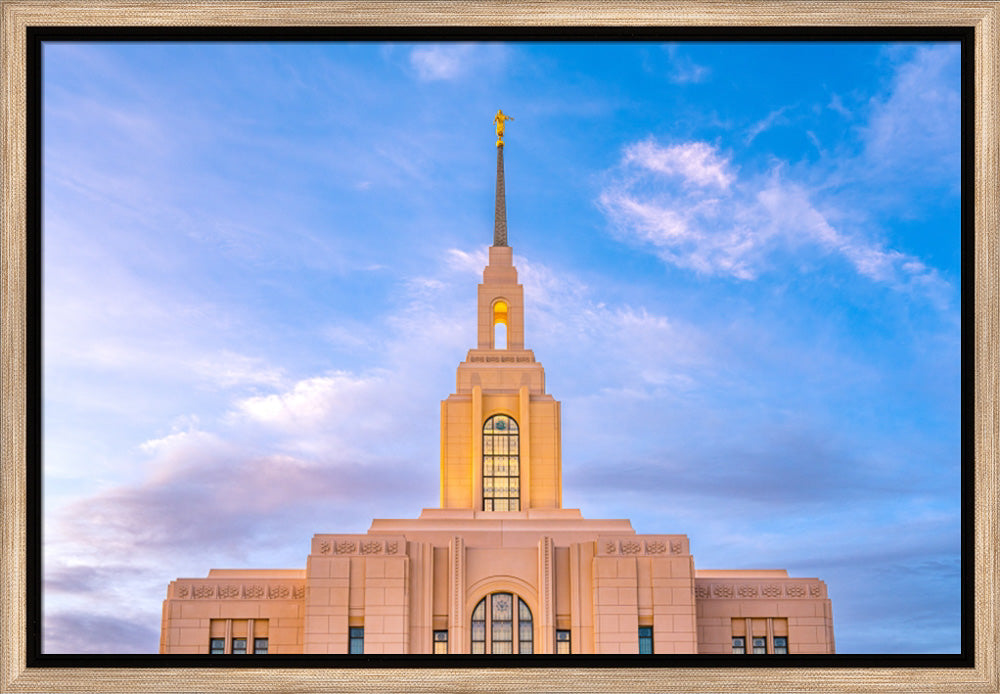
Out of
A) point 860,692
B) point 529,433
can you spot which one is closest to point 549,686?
point 860,692

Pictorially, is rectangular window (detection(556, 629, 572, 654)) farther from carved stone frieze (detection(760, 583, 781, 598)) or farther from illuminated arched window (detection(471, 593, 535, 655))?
carved stone frieze (detection(760, 583, 781, 598))

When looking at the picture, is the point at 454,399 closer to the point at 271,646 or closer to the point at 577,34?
Result: the point at 271,646

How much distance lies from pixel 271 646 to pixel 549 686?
50.4ft

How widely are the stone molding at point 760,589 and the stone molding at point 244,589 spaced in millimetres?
8178

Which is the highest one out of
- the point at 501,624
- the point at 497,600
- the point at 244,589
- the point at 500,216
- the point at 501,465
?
the point at 500,216

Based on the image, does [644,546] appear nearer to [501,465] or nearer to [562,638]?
[562,638]

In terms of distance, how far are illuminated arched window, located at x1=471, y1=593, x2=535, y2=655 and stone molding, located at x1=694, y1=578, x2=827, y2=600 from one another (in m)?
3.57

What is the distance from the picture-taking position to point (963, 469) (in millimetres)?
8875

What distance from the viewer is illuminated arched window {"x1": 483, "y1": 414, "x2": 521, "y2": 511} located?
28203 millimetres

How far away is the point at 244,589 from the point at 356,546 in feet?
8.22

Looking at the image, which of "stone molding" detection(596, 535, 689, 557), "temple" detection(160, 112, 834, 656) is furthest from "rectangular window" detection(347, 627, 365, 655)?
"stone molding" detection(596, 535, 689, 557)

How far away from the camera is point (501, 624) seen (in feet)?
75.0

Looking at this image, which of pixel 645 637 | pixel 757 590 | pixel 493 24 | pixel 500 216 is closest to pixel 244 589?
pixel 645 637

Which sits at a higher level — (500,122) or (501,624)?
(500,122)
